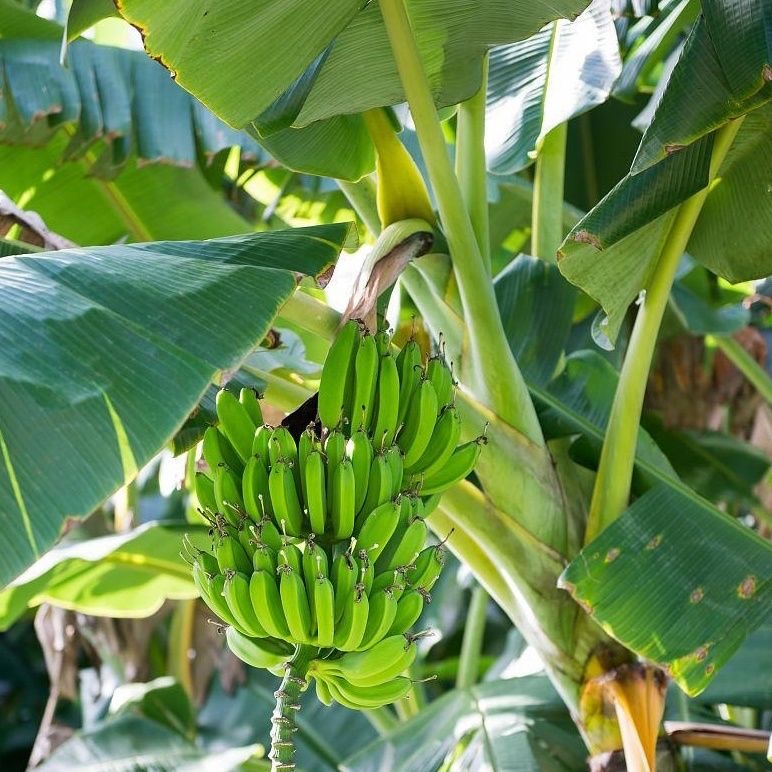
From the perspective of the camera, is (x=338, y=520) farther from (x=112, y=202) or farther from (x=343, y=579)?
(x=112, y=202)

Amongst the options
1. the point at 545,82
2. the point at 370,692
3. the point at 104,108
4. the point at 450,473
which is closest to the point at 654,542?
the point at 450,473

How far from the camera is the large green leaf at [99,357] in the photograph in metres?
0.72

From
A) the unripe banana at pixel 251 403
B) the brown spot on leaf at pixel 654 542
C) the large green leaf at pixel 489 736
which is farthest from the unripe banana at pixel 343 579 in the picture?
the large green leaf at pixel 489 736

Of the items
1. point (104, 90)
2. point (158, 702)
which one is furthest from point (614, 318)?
point (158, 702)

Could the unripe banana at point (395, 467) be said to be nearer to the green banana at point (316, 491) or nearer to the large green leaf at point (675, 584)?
the green banana at point (316, 491)

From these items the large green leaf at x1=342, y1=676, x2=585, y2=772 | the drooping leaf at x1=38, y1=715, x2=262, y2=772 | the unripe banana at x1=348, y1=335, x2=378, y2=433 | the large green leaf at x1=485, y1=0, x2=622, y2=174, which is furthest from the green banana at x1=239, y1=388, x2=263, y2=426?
the drooping leaf at x1=38, y1=715, x2=262, y2=772

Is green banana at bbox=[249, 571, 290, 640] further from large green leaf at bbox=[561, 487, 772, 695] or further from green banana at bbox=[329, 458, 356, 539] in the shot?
large green leaf at bbox=[561, 487, 772, 695]

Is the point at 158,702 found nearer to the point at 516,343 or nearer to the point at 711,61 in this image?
the point at 516,343

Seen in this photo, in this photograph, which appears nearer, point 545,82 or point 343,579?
point 343,579

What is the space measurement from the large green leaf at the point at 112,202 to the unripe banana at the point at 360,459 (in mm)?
952

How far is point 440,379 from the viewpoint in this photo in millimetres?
1025

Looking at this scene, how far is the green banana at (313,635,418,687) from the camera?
0.92 metres

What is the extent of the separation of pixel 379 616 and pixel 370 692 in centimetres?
13

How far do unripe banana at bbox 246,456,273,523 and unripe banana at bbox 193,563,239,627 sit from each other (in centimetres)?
7
